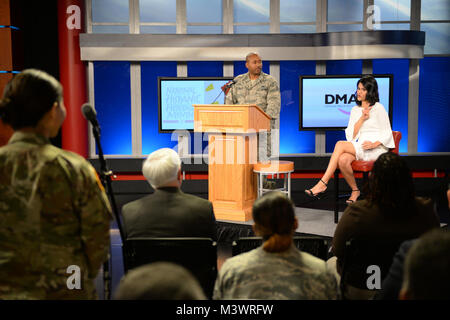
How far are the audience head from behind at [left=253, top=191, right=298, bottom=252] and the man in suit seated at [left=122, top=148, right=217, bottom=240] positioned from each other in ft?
1.98

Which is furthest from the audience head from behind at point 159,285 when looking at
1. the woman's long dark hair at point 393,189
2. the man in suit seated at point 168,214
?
the woman's long dark hair at point 393,189

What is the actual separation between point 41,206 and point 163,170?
2.97ft

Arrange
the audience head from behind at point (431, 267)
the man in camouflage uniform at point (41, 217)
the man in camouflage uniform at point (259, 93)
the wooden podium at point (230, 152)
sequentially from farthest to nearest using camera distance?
the man in camouflage uniform at point (259, 93)
the wooden podium at point (230, 152)
the man in camouflage uniform at point (41, 217)
the audience head from behind at point (431, 267)

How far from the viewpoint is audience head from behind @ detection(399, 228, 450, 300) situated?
105 cm

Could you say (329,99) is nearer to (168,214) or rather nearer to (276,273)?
(168,214)

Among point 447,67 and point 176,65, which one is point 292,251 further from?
point 447,67

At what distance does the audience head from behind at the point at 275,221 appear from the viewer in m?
1.66

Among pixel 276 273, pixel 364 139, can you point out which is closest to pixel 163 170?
pixel 276 273

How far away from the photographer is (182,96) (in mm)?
7109

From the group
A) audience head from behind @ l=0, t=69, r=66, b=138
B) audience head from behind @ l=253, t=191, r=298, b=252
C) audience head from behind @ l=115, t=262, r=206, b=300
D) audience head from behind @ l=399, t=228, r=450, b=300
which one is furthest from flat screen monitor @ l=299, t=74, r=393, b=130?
audience head from behind @ l=115, t=262, r=206, b=300

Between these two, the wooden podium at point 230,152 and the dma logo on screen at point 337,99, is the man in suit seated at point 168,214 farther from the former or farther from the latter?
the dma logo on screen at point 337,99

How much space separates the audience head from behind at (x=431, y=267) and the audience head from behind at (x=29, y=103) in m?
1.13
